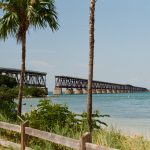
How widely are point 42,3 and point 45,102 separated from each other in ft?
22.0

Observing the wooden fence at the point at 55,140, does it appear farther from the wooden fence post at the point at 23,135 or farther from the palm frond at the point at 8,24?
the palm frond at the point at 8,24

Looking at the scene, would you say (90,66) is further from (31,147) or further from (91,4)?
(31,147)

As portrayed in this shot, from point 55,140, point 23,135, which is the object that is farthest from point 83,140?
point 23,135

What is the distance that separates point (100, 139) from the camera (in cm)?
1268

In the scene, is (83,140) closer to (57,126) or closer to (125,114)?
(57,126)

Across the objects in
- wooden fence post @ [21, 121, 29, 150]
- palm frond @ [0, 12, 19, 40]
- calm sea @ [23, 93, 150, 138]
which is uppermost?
palm frond @ [0, 12, 19, 40]

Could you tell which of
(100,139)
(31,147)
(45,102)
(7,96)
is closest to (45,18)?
(7,96)

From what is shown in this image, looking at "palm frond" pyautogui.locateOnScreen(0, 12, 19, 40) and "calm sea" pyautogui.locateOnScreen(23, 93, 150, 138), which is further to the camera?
"calm sea" pyautogui.locateOnScreen(23, 93, 150, 138)

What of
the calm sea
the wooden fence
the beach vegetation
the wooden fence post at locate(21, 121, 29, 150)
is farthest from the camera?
the calm sea

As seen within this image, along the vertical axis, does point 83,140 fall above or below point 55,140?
above

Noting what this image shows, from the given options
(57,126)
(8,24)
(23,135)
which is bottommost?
(23,135)

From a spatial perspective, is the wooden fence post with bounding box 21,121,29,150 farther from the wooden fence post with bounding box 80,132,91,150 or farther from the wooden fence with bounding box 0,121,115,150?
the wooden fence post with bounding box 80,132,91,150

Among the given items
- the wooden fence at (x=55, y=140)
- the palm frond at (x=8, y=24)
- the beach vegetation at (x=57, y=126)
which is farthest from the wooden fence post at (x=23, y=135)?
the palm frond at (x=8, y=24)

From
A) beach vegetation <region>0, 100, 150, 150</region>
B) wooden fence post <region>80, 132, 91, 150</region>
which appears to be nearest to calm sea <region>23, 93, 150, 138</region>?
Result: beach vegetation <region>0, 100, 150, 150</region>
